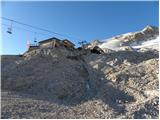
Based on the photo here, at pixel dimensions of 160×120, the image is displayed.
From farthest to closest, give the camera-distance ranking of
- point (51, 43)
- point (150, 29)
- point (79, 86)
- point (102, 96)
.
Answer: point (150, 29)
point (51, 43)
point (79, 86)
point (102, 96)

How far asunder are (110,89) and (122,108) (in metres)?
4.81

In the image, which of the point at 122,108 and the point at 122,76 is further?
the point at 122,76

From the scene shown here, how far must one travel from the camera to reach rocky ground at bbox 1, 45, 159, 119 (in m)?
21.4

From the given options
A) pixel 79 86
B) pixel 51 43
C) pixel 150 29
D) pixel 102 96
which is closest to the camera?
pixel 102 96

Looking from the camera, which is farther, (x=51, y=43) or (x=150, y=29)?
(x=150, y=29)

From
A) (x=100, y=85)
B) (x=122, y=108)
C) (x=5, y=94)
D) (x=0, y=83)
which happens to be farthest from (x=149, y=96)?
(x=0, y=83)

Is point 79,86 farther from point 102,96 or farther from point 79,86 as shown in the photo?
point 102,96

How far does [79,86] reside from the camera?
92.4ft

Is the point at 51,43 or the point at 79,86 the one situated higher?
the point at 51,43

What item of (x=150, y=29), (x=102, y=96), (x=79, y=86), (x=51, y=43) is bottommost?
(x=102, y=96)

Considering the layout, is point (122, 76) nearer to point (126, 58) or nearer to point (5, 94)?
point (126, 58)

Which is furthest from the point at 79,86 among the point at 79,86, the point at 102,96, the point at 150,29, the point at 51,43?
the point at 150,29

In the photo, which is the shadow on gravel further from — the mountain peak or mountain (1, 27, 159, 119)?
the mountain peak

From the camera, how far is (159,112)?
21.0 meters
